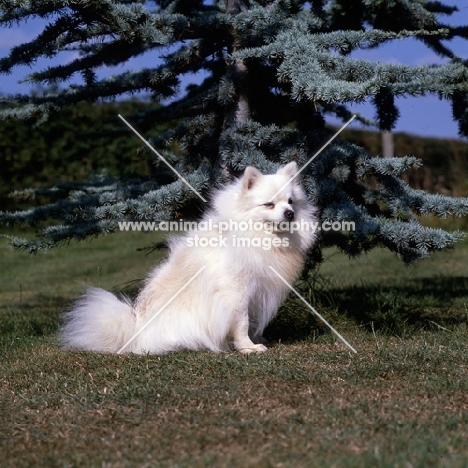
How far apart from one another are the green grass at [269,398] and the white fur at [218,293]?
0.18 meters

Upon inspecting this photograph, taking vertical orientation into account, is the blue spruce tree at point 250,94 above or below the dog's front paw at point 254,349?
above

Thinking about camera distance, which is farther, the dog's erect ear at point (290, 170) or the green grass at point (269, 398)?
the dog's erect ear at point (290, 170)

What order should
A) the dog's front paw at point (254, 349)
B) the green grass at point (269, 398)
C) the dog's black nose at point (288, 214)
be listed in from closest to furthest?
the green grass at point (269, 398) < the dog's black nose at point (288, 214) < the dog's front paw at point (254, 349)

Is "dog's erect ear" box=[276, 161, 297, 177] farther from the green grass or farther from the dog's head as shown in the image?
the green grass

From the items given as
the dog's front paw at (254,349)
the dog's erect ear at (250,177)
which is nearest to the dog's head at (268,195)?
the dog's erect ear at (250,177)

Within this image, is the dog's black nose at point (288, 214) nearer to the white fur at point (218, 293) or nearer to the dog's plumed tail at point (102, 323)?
the white fur at point (218, 293)

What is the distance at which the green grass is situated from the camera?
2.70 m

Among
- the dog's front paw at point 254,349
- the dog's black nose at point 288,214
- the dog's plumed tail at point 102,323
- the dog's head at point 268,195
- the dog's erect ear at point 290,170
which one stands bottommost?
the dog's front paw at point 254,349

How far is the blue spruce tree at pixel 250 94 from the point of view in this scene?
4648 millimetres

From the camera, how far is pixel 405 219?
5066 millimetres

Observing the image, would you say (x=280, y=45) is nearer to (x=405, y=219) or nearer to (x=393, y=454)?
(x=405, y=219)

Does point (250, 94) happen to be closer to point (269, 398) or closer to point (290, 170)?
point (290, 170)

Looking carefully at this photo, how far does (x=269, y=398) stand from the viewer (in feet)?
11.1

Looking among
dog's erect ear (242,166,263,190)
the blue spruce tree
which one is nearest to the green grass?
the blue spruce tree
